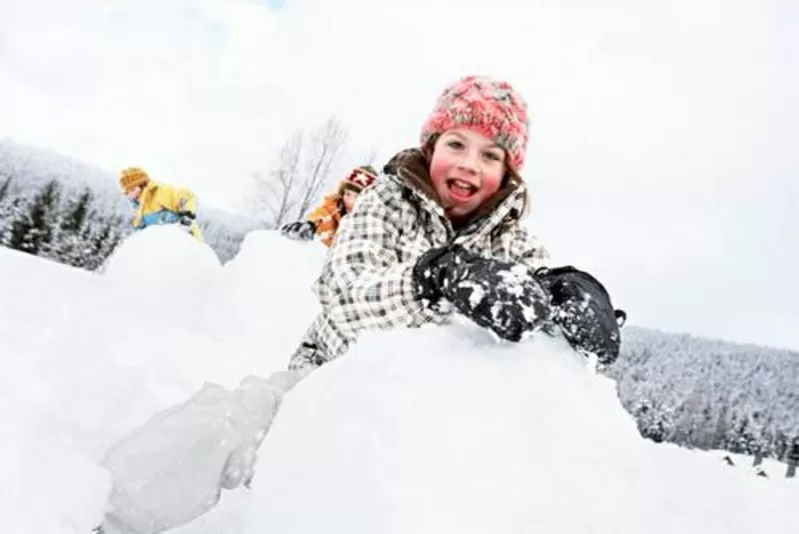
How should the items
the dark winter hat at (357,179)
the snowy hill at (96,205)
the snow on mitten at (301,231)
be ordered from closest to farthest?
the dark winter hat at (357,179), the snow on mitten at (301,231), the snowy hill at (96,205)

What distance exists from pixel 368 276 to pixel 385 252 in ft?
0.78

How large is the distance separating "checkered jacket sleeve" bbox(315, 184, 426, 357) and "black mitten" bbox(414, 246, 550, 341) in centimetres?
21

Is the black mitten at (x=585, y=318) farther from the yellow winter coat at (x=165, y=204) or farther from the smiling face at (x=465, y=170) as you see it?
the yellow winter coat at (x=165, y=204)

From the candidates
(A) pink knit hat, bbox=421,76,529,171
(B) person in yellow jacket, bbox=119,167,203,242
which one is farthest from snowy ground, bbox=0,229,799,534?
(B) person in yellow jacket, bbox=119,167,203,242

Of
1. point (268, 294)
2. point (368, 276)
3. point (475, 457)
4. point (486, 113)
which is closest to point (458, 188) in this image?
point (486, 113)

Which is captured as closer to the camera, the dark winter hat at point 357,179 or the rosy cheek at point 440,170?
the rosy cheek at point 440,170

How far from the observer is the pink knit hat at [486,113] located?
1.95 m

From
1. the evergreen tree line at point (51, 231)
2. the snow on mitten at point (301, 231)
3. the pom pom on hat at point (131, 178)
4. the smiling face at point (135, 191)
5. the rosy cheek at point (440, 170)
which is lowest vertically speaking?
the evergreen tree line at point (51, 231)

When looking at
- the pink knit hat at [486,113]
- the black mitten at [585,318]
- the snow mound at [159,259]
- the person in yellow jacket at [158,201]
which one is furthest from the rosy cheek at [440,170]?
the person in yellow jacket at [158,201]

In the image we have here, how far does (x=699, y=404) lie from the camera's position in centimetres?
7262

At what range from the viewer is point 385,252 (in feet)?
5.87

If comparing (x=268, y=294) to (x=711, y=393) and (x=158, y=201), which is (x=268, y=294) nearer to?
(x=158, y=201)

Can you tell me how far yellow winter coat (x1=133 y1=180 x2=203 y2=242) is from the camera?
7.96 meters

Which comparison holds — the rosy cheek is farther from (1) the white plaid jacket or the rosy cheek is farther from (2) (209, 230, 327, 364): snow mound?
(2) (209, 230, 327, 364): snow mound
